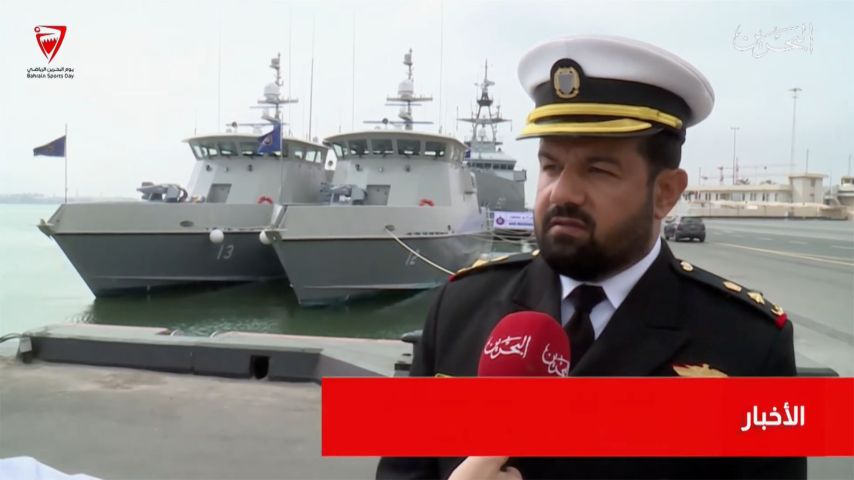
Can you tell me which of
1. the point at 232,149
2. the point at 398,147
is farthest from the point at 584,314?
the point at 232,149

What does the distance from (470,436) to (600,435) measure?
26 centimetres

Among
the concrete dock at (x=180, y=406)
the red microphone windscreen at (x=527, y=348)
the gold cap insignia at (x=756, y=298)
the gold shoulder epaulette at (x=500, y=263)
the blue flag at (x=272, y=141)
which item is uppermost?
the blue flag at (x=272, y=141)

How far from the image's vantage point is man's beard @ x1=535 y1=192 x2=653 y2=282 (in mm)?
924

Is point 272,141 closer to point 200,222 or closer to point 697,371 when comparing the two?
point 200,222

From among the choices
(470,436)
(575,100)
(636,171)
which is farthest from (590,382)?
(575,100)

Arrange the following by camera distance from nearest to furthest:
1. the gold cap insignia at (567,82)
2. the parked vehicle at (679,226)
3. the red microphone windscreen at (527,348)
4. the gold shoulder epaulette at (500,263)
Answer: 1. the red microphone windscreen at (527,348)
2. the gold cap insignia at (567,82)
3. the gold shoulder epaulette at (500,263)
4. the parked vehicle at (679,226)

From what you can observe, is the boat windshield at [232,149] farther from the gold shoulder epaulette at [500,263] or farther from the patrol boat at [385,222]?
the gold shoulder epaulette at [500,263]

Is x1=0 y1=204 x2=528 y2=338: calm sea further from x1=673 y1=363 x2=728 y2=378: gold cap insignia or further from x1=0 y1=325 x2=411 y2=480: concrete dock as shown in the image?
x1=673 y1=363 x2=728 y2=378: gold cap insignia

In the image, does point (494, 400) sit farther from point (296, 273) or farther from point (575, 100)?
point (296, 273)

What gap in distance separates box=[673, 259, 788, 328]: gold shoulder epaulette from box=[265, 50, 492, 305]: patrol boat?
28.1 ft

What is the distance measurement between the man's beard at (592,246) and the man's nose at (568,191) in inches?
0.4

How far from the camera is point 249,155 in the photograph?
14156mm

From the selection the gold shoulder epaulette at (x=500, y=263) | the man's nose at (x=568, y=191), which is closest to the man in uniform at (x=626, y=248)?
the man's nose at (x=568, y=191)

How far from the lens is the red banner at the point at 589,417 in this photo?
1051mm
